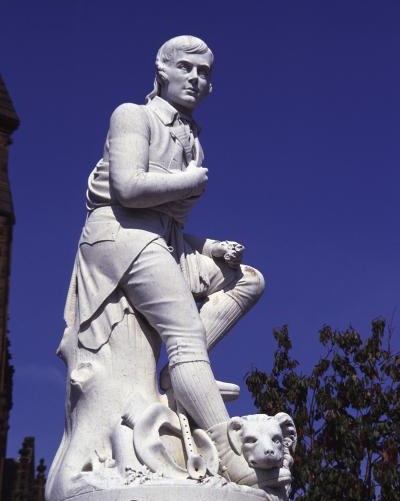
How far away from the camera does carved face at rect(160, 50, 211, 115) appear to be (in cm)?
802

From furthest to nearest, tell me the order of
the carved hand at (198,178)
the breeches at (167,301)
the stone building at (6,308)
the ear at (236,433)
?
the stone building at (6,308), the carved hand at (198,178), the breeches at (167,301), the ear at (236,433)

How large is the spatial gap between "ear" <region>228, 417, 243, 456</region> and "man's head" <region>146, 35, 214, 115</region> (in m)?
2.43

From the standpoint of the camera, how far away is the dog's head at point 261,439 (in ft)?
22.1

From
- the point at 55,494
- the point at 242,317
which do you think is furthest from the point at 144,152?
the point at 55,494

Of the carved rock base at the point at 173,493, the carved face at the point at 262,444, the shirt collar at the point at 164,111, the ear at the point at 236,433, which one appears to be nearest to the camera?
the carved rock base at the point at 173,493

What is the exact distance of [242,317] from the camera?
7.83 meters

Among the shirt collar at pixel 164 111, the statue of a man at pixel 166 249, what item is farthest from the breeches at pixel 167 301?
the shirt collar at pixel 164 111

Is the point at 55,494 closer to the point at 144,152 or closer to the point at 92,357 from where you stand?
the point at 92,357

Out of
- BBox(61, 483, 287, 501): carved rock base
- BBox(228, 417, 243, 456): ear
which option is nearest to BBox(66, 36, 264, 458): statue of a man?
BBox(228, 417, 243, 456): ear

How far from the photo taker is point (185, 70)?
8.04 meters

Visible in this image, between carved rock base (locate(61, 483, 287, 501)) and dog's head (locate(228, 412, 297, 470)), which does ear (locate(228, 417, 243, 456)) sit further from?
carved rock base (locate(61, 483, 287, 501))

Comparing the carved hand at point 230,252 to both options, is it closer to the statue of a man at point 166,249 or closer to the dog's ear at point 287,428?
the statue of a man at point 166,249

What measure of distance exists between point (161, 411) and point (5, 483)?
5384cm

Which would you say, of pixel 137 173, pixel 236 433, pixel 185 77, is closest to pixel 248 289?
Answer: pixel 137 173
